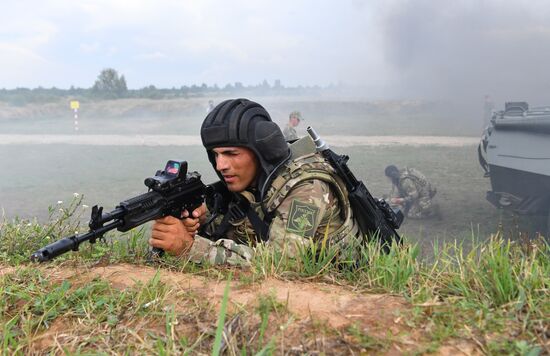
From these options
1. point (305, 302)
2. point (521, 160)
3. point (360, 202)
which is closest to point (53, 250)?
point (305, 302)

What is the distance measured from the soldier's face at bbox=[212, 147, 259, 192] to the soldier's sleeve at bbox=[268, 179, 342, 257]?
0.98 feet

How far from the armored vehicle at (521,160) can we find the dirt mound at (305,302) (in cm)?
475

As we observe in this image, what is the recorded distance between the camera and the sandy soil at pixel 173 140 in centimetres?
1448

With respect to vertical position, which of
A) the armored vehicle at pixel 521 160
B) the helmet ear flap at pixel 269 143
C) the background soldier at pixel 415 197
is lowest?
the background soldier at pixel 415 197

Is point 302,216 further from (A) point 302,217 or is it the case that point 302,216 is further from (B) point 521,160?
(B) point 521,160

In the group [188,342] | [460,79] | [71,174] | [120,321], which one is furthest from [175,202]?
[460,79]

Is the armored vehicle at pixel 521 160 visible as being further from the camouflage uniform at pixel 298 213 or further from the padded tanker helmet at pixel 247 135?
the padded tanker helmet at pixel 247 135

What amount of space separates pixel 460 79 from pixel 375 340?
26.3m

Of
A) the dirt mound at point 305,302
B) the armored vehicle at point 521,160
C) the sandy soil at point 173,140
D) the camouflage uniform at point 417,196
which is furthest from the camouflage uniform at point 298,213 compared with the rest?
the sandy soil at point 173,140

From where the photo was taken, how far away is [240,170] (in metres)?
2.96

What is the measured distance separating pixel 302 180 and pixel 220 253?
57cm

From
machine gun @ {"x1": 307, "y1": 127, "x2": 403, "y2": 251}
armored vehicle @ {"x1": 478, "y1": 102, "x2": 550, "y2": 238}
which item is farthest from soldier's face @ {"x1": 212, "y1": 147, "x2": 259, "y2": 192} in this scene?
armored vehicle @ {"x1": 478, "y1": 102, "x2": 550, "y2": 238}

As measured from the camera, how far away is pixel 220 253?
8.58 feet

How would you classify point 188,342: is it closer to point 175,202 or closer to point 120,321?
point 120,321
